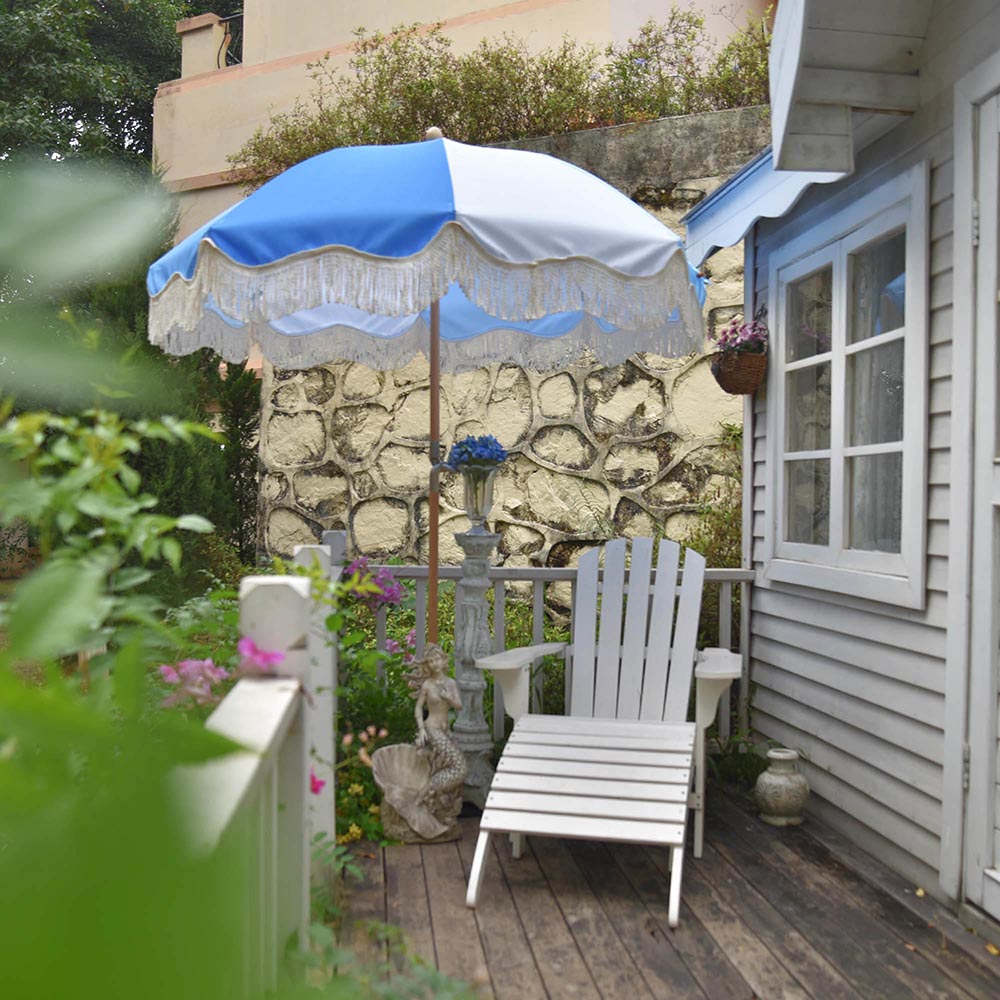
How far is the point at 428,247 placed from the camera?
2.83 m

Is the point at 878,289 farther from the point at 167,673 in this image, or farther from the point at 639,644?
the point at 167,673

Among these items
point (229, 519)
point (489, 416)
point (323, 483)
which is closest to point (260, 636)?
point (489, 416)

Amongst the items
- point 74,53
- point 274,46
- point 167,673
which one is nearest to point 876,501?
point 167,673

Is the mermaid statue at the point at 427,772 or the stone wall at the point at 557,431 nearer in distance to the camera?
the mermaid statue at the point at 427,772

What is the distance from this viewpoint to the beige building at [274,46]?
24.6ft

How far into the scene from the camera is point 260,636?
1.22 m

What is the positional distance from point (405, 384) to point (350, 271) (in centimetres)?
322

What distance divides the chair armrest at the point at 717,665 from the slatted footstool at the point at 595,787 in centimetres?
20

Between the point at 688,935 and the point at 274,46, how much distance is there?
7.97m

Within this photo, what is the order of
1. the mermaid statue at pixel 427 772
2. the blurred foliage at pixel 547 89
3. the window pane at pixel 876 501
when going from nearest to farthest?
1. the window pane at pixel 876 501
2. the mermaid statue at pixel 427 772
3. the blurred foliage at pixel 547 89

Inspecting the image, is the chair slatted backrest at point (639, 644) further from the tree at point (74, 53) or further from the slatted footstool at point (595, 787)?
the tree at point (74, 53)

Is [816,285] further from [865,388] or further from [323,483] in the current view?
[323,483]

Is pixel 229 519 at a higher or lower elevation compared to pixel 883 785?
higher

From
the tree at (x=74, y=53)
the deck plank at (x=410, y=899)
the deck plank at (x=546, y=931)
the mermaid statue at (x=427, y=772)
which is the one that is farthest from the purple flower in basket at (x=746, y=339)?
the tree at (x=74, y=53)
